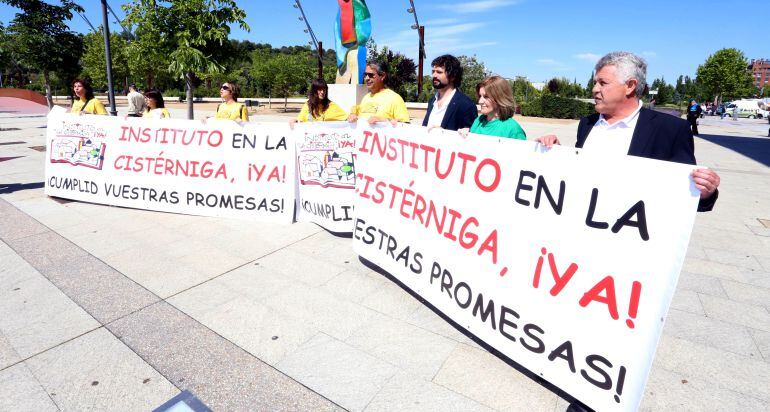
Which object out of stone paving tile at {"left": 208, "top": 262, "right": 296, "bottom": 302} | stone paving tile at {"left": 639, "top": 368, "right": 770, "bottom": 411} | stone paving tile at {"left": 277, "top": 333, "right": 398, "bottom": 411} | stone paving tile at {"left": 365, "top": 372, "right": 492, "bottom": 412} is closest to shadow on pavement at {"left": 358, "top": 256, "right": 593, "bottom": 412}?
stone paving tile at {"left": 639, "top": 368, "right": 770, "bottom": 411}

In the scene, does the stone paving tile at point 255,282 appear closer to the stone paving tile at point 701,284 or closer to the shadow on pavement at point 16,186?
the stone paving tile at point 701,284

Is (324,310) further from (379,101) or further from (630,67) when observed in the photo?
(630,67)

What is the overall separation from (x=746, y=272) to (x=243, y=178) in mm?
5455

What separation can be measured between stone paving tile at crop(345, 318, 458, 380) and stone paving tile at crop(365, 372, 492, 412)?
0.10 meters

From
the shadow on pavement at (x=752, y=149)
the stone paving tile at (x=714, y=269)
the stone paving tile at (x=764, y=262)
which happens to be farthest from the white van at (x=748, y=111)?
the stone paving tile at (x=714, y=269)

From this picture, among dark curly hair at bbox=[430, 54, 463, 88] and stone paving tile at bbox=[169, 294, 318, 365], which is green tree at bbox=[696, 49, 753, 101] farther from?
stone paving tile at bbox=[169, 294, 318, 365]

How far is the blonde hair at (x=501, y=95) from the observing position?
3.25 meters

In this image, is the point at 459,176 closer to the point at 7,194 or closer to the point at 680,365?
the point at 680,365

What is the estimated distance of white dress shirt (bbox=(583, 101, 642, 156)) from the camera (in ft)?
7.82

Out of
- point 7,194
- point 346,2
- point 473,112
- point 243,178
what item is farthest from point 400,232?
point 346,2

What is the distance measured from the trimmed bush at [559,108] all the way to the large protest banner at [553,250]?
113 feet

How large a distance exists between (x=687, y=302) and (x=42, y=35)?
21551mm

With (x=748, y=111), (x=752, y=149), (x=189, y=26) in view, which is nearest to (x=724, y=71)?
(x=748, y=111)

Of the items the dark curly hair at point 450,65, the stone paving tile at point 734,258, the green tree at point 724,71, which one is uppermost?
the green tree at point 724,71
